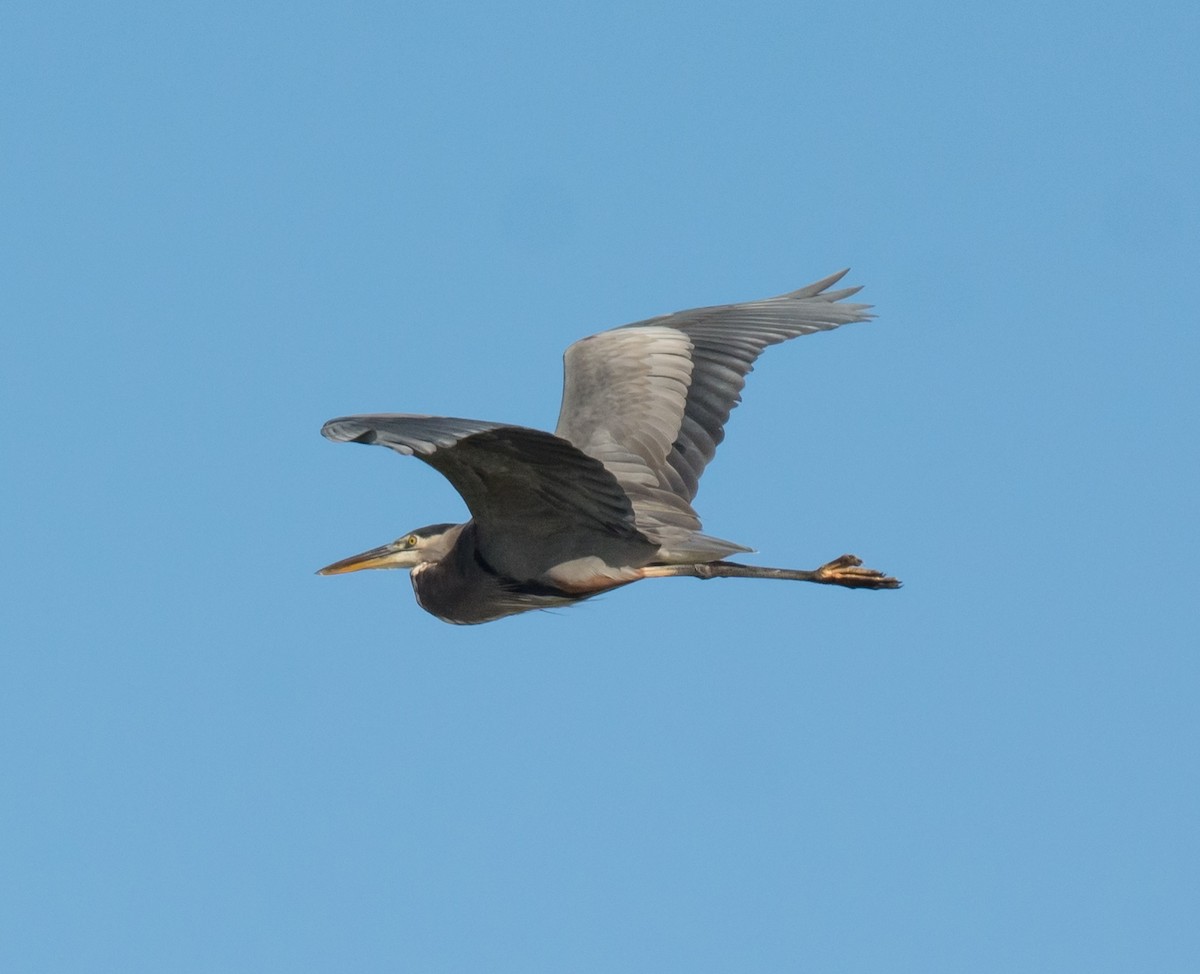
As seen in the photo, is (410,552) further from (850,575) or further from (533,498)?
(850,575)

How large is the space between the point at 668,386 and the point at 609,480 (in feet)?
6.01

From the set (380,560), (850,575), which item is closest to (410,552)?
(380,560)

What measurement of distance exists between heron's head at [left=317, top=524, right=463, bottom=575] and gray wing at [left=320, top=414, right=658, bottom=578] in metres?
0.67

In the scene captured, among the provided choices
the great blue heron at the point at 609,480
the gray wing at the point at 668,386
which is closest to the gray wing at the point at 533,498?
the great blue heron at the point at 609,480

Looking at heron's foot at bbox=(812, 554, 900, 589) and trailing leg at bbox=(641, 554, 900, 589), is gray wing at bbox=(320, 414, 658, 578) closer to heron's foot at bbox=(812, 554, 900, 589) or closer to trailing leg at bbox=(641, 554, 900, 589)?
trailing leg at bbox=(641, 554, 900, 589)

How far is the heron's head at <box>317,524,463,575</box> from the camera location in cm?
900

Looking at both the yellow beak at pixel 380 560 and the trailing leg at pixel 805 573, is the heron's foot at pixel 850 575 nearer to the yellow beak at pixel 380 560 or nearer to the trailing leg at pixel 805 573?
the trailing leg at pixel 805 573

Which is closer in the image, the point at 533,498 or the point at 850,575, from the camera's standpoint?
the point at 533,498

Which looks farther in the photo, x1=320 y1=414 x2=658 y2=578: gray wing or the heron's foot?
the heron's foot

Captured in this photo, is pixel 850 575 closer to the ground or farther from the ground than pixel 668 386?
closer to the ground

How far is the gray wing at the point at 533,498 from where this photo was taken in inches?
276

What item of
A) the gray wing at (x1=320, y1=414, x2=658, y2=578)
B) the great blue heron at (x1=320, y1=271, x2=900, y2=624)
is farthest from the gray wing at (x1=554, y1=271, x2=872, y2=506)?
the gray wing at (x1=320, y1=414, x2=658, y2=578)

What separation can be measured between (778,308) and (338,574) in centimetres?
280

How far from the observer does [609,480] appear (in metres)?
7.54
